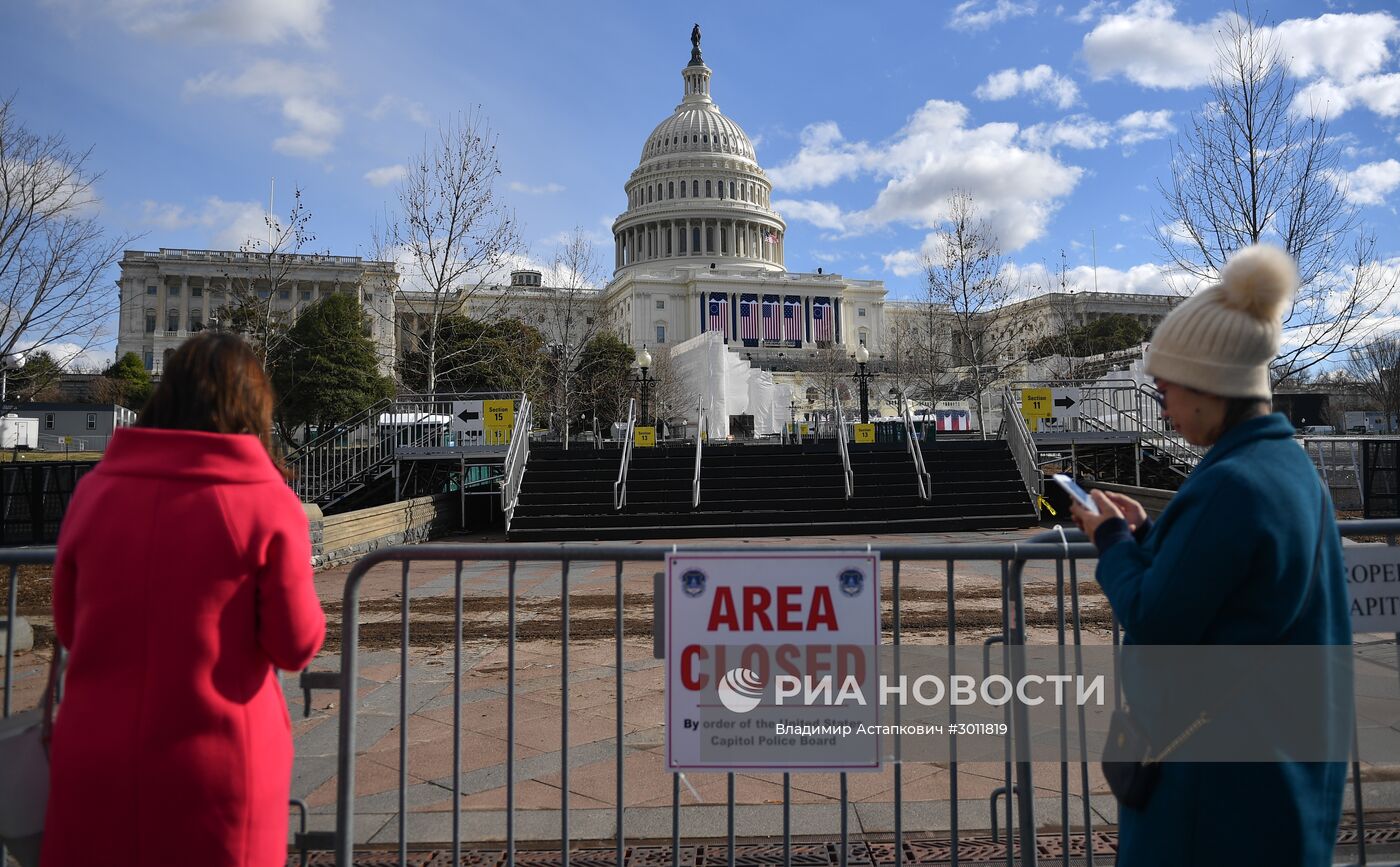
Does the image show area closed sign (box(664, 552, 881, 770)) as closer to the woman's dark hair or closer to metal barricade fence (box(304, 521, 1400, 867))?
metal barricade fence (box(304, 521, 1400, 867))

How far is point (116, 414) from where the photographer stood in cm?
5094

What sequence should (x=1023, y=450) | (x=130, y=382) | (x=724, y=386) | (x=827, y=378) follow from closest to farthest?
(x=1023, y=450), (x=724, y=386), (x=827, y=378), (x=130, y=382)

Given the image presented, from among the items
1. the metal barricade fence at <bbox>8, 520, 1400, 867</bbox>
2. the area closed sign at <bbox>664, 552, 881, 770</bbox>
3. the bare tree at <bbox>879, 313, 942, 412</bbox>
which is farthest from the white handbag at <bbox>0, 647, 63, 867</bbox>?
the bare tree at <bbox>879, 313, 942, 412</bbox>

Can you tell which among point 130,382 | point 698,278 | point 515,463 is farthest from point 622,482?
point 698,278

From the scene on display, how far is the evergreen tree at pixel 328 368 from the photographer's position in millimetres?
41625

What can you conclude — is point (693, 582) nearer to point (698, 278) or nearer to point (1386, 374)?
point (1386, 374)

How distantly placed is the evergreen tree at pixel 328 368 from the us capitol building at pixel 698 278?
54.0 meters

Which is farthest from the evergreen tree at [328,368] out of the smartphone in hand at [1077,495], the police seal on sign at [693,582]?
the smartphone in hand at [1077,495]

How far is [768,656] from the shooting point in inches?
119

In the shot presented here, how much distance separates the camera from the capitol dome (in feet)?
350

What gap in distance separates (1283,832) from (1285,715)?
0.77 feet

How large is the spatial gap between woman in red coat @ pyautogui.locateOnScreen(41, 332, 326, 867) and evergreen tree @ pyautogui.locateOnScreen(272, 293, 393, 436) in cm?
4173

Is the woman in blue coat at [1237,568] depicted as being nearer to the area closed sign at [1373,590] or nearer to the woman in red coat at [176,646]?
the area closed sign at [1373,590]

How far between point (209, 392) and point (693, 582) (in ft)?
5.19
